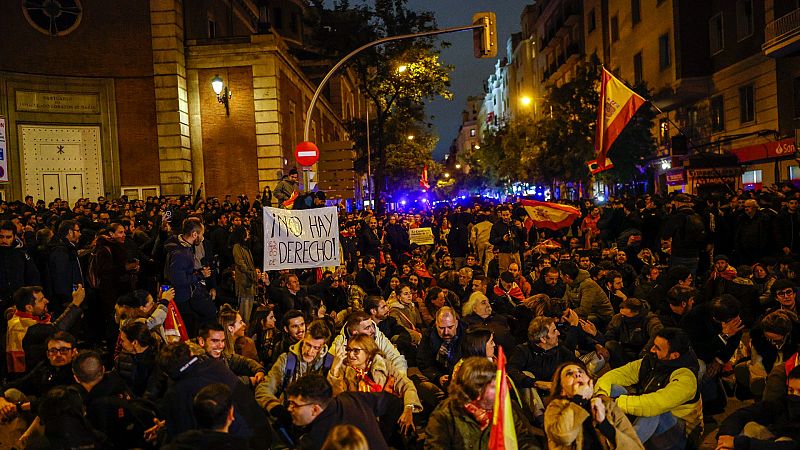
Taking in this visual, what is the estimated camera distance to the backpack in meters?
6.39

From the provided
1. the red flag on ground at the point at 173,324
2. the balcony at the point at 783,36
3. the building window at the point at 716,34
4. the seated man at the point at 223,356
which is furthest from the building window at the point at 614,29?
the seated man at the point at 223,356

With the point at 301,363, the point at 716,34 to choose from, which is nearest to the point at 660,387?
the point at 301,363

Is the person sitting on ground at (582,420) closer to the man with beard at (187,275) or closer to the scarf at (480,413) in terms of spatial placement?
the scarf at (480,413)

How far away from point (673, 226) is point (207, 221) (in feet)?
31.8

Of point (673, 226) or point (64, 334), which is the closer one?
point (64, 334)

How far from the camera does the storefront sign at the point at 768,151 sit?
21.9 m

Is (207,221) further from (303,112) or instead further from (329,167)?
(303,112)

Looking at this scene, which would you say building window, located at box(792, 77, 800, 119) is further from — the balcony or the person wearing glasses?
the person wearing glasses

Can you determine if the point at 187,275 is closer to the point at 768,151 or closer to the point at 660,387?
the point at 660,387

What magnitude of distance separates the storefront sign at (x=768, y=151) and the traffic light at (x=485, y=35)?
10.1 m

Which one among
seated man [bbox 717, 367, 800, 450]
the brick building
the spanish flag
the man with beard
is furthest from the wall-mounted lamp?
the spanish flag

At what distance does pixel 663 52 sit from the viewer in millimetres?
33281

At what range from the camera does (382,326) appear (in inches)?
373

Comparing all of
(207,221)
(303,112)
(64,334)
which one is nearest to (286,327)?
(64,334)
